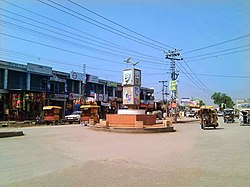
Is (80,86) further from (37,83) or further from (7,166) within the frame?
(7,166)

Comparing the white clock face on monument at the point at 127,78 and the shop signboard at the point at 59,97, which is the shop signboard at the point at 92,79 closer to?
the shop signboard at the point at 59,97

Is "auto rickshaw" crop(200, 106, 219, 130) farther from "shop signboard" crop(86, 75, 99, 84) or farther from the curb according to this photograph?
"shop signboard" crop(86, 75, 99, 84)

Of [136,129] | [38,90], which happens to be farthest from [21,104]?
[136,129]

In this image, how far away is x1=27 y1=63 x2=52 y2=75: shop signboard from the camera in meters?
40.6

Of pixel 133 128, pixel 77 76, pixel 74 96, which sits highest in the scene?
pixel 77 76

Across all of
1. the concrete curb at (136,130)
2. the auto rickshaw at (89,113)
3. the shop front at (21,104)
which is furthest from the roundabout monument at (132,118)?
the shop front at (21,104)

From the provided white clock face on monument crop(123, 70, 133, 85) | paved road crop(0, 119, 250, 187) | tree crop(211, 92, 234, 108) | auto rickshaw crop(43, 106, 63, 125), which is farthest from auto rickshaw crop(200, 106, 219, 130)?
tree crop(211, 92, 234, 108)

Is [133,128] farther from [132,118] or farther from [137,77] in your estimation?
[137,77]

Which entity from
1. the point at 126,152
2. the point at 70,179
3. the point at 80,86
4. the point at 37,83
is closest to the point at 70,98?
the point at 80,86

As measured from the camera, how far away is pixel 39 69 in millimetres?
42188

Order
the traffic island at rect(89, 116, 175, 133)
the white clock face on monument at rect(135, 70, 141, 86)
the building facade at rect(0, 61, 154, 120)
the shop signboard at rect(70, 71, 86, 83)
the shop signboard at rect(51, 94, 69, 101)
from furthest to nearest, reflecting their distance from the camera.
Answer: the shop signboard at rect(70, 71, 86, 83) → the shop signboard at rect(51, 94, 69, 101) → the building facade at rect(0, 61, 154, 120) → the white clock face on monument at rect(135, 70, 141, 86) → the traffic island at rect(89, 116, 175, 133)

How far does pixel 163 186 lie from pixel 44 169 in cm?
372

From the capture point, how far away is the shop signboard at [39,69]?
40.6 meters

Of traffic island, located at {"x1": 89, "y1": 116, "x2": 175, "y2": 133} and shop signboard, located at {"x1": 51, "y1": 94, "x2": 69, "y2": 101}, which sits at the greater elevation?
shop signboard, located at {"x1": 51, "y1": 94, "x2": 69, "y2": 101}
